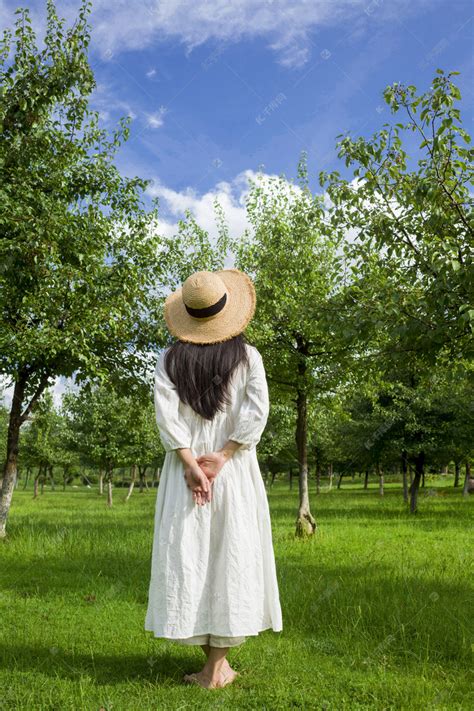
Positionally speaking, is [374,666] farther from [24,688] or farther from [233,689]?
[24,688]

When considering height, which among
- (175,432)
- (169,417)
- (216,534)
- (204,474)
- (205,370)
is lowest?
(216,534)

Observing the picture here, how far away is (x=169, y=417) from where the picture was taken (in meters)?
4.66

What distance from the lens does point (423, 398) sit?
904 inches

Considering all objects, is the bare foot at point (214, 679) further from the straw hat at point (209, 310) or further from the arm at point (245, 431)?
the straw hat at point (209, 310)

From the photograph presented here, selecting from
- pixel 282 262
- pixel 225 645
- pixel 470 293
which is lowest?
pixel 225 645

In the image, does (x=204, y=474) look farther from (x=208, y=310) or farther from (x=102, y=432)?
(x=102, y=432)

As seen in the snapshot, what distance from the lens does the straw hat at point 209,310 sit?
485 centimetres

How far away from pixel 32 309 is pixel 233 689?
31.1 feet

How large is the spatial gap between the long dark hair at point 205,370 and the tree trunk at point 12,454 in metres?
9.97

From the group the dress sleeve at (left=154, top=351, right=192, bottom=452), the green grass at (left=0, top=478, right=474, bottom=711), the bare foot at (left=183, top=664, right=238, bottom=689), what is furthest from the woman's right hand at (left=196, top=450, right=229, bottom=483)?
the green grass at (left=0, top=478, right=474, bottom=711)

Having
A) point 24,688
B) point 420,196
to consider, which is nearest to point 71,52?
point 420,196

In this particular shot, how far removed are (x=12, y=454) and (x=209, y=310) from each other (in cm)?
1069

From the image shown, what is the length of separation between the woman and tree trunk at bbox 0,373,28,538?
32.7 ft

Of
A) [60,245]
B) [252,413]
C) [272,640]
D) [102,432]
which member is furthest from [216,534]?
[102,432]
